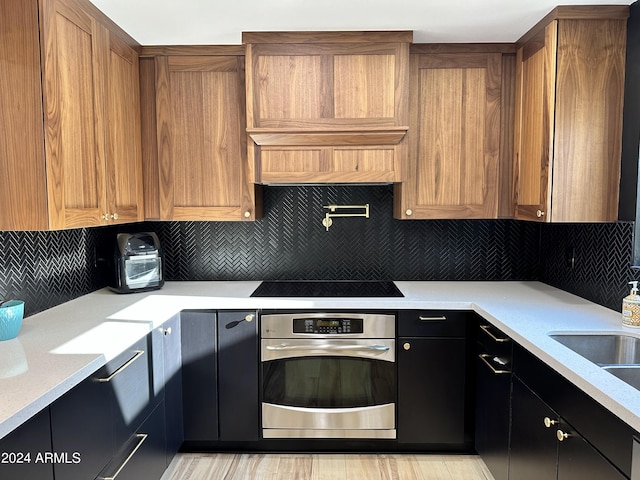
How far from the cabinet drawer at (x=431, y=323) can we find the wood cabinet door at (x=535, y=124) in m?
0.61

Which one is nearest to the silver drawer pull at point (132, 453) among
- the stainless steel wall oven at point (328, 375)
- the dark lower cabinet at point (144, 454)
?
the dark lower cabinet at point (144, 454)

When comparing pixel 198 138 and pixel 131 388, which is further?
pixel 198 138

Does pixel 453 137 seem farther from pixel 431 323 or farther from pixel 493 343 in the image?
pixel 493 343

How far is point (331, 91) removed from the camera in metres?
2.41

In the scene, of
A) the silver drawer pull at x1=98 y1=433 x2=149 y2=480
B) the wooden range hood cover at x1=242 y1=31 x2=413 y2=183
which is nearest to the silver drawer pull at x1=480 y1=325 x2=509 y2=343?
the wooden range hood cover at x1=242 y1=31 x2=413 y2=183

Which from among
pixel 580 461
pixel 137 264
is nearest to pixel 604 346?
pixel 580 461

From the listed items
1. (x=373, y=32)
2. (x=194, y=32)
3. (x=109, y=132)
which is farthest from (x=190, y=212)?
(x=373, y=32)

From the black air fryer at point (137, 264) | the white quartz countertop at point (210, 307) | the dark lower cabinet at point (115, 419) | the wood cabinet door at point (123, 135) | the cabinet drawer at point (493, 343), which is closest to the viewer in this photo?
the white quartz countertop at point (210, 307)

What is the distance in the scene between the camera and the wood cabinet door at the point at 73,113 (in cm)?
168

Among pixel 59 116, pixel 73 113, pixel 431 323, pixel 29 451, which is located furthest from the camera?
pixel 431 323

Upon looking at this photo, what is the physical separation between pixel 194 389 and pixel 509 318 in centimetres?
152

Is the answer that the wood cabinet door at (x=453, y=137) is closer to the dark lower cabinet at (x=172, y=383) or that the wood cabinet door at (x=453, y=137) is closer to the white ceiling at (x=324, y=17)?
the white ceiling at (x=324, y=17)

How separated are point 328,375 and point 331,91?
1.42m

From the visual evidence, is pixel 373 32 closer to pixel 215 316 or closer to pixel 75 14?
pixel 75 14
